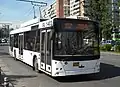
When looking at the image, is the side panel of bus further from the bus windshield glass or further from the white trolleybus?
the bus windshield glass

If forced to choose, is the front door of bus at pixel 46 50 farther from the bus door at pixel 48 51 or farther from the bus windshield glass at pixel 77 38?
the bus windshield glass at pixel 77 38

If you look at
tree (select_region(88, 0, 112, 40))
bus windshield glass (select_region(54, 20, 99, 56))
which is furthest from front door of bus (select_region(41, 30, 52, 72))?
tree (select_region(88, 0, 112, 40))

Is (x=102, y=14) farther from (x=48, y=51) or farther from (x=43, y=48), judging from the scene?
(x=48, y=51)

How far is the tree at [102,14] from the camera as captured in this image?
53375mm

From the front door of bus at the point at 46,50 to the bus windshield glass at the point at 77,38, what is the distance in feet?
2.34

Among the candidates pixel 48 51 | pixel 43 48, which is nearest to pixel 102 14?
pixel 43 48

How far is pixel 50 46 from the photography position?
13.2 m

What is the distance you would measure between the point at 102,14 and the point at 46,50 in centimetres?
4199

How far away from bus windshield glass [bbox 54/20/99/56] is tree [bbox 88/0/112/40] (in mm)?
39565

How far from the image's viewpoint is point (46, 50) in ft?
45.4

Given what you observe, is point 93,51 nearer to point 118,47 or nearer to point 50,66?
point 50,66

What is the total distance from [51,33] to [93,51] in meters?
2.04

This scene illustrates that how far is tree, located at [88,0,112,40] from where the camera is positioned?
175 feet

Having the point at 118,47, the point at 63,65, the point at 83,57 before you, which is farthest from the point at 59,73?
the point at 118,47
